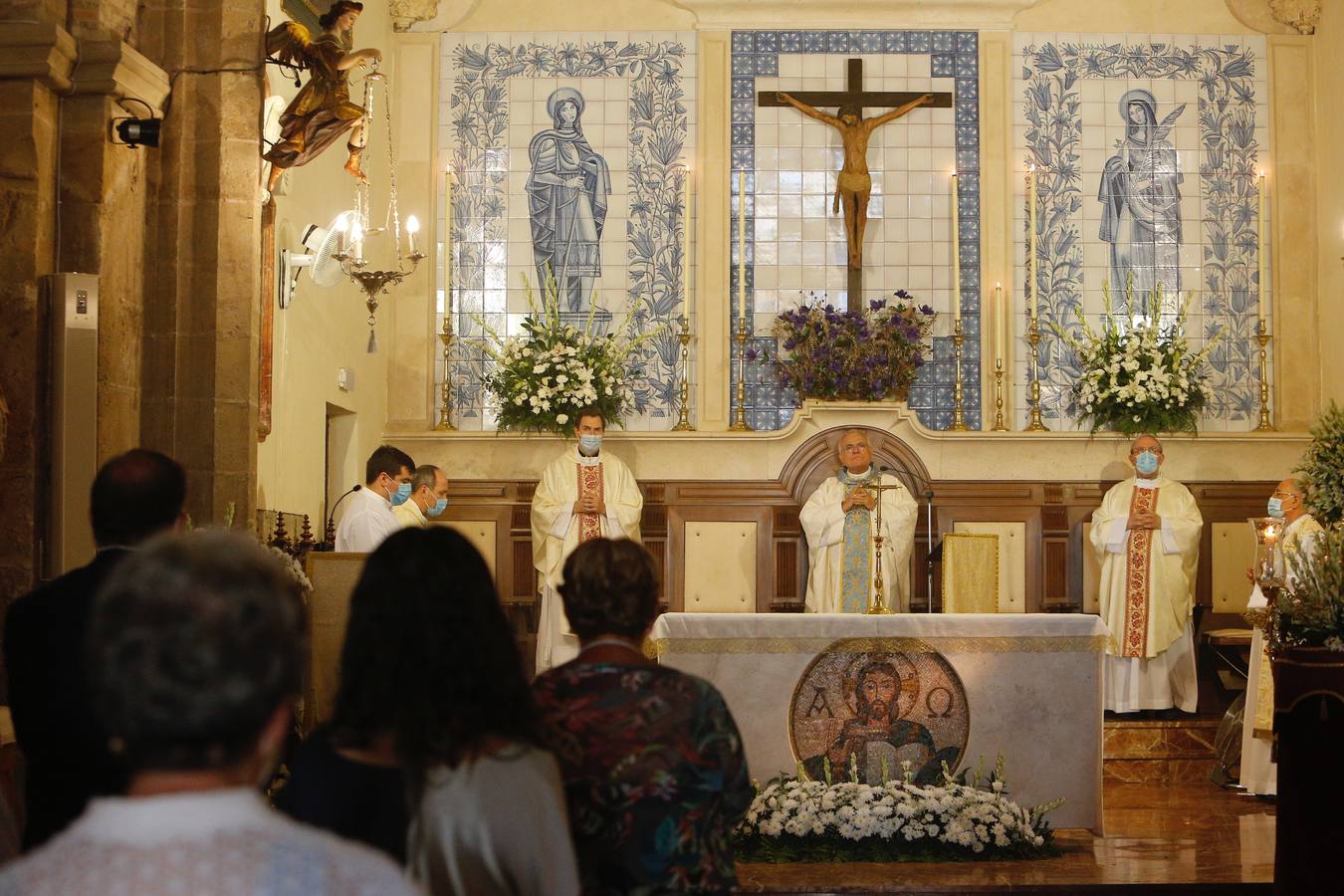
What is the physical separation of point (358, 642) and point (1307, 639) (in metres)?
4.15

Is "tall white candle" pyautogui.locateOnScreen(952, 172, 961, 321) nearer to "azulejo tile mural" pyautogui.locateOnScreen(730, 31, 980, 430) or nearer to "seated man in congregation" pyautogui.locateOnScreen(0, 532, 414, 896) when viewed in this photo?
"azulejo tile mural" pyautogui.locateOnScreen(730, 31, 980, 430)

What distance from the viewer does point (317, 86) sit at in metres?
7.33

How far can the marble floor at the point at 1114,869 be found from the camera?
608 centimetres

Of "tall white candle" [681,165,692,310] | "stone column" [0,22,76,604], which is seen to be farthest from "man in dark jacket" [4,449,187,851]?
"tall white candle" [681,165,692,310]

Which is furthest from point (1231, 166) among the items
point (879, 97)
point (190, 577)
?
point (190, 577)

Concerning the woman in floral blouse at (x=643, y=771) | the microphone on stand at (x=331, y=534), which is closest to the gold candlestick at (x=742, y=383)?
the microphone on stand at (x=331, y=534)

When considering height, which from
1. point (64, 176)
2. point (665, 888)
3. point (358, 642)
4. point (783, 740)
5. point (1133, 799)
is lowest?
point (1133, 799)

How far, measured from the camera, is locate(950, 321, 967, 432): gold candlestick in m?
11.1

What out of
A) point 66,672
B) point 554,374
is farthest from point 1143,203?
point 66,672

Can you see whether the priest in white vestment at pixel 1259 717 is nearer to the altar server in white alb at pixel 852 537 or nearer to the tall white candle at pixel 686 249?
the altar server in white alb at pixel 852 537

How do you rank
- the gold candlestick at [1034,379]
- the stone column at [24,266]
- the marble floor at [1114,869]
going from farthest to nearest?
the gold candlestick at [1034,379], the marble floor at [1114,869], the stone column at [24,266]

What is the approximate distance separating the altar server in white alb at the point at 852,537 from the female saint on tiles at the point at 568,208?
8.00 feet

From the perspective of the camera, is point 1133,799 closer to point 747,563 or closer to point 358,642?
point 747,563

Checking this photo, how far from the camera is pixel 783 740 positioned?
7.05 m
